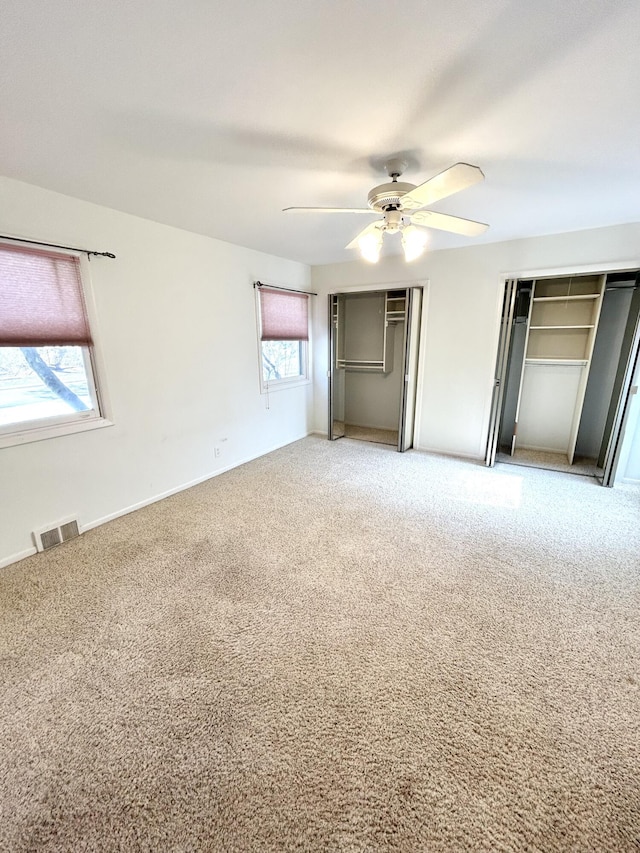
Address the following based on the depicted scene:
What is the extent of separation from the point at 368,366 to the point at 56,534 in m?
4.30

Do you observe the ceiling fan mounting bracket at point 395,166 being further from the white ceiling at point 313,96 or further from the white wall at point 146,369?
the white wall at point 146,369

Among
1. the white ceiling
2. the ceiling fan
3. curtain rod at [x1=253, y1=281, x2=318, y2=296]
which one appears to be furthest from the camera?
curtain rod at [x1=253, y1=281, x2=318, y2=296]

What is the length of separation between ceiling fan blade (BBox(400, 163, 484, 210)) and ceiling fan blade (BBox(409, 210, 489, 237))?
91mm

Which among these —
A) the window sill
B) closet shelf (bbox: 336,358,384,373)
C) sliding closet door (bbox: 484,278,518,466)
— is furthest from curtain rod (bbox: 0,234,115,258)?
sliding closet door (bbox: 484,278,518,466)

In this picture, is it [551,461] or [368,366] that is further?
[368,366]

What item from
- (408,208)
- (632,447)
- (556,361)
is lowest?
(632,447)

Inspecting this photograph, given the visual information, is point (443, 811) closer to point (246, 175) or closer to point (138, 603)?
point (138, 603)

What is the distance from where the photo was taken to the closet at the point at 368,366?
4887mm

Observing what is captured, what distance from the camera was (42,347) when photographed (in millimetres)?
2373

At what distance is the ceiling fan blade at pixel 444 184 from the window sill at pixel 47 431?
2.64 metres

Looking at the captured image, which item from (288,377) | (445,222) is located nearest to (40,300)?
(445,222)

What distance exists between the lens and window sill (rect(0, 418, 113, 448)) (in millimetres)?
2264

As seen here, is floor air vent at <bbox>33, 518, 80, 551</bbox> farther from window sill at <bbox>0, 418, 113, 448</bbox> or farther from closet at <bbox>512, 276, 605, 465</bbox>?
closet at <bbox>512, 276, 605, 465</bbox>

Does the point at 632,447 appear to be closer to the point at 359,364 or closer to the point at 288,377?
the point at 359,364
